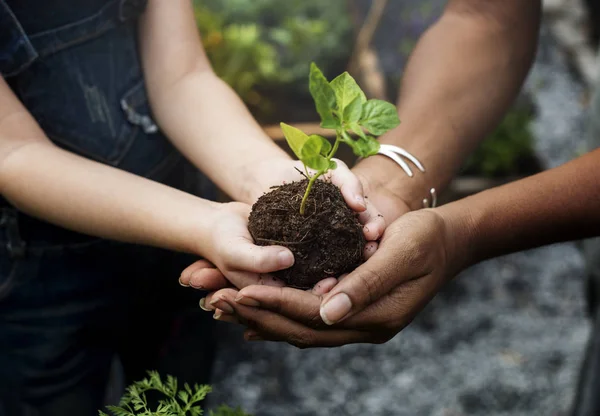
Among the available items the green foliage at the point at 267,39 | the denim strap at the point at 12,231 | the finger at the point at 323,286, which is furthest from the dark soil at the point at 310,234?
the green foliage at the point at 267,39

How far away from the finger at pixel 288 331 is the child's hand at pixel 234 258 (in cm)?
8

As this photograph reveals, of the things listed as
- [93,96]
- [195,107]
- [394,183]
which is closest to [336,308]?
[394,183]

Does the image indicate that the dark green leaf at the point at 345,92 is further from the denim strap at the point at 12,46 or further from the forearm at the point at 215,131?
the denim strap at the point at 12,46

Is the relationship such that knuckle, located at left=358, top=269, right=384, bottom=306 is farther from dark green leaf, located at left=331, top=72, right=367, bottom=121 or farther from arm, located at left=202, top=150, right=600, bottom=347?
dark green leaf, located at left=331, top=72, right=367, bottom=121

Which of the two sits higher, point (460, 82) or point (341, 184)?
point (460, 82)

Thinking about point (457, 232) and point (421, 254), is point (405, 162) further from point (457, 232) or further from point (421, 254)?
point (421, 254)

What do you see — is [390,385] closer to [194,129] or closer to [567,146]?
[194,129]

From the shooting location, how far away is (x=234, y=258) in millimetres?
1320

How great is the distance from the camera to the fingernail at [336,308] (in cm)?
125

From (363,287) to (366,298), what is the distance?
30 mm

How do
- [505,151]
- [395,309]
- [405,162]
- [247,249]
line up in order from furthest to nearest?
[505,151] < [405,162] < [395,309] < [247,249]

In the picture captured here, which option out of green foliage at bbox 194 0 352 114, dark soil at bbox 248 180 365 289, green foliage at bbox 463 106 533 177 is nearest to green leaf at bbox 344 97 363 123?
dark soil at bbox 248 180 365 289

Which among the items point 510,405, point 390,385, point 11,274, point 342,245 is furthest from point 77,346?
point 510,405

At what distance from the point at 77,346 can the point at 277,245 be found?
0.70 meters
